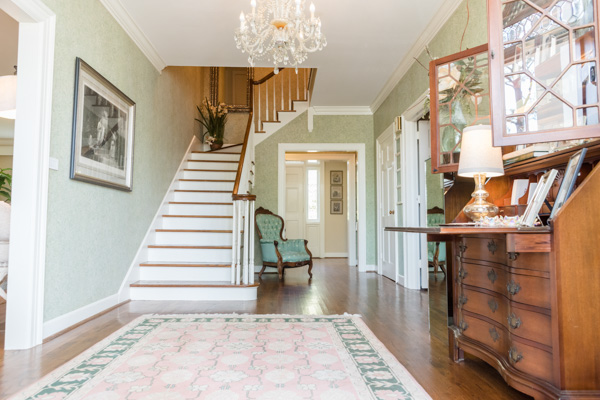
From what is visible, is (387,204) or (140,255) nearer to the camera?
(140,255)

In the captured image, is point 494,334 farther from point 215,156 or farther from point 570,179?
point 215,156

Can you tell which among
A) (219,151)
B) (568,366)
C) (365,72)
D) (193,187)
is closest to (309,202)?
(219,151)

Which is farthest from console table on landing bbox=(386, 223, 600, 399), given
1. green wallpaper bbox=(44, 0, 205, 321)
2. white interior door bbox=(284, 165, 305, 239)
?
white interior door bbox=(284, 165, 305, 239)

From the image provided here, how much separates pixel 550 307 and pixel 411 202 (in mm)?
3436

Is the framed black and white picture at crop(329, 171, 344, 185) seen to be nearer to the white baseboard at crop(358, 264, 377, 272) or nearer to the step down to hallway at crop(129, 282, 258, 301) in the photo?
the white baseboard at crop(358, 264, 377, 272)

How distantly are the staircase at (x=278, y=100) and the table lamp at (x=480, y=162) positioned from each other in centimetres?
463

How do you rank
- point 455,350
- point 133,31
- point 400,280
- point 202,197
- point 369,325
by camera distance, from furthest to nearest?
point 202,197 → point 400,280 → point 133,31 → point 369,325 → point 455,350

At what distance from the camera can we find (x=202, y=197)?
571 centimetres

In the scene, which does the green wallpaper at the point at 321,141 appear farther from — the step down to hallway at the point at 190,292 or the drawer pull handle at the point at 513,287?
the drawer pull handle at the point at 513,287

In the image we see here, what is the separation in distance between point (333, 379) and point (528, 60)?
1.74m

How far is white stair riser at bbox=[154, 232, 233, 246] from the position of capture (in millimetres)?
4832

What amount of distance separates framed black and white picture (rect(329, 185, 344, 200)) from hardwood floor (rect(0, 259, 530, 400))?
4.88 metres

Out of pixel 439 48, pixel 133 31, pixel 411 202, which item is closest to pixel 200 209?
pixel 133 31

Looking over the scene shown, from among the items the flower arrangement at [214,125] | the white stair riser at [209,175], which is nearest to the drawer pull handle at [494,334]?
the white stair riser at [209,175]
